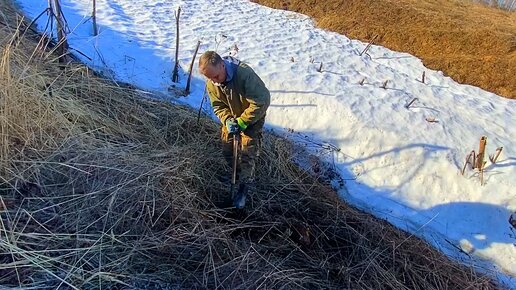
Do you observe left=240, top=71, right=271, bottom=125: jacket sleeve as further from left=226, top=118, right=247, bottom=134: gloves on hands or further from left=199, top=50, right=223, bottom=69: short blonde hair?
left=199, top=50, right=223, bottom=69: short blonde hair

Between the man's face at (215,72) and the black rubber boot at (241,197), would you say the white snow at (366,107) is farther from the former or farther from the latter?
the man's face at (215,72)

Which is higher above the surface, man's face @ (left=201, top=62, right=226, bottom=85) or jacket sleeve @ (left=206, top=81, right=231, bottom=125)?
man's face @ (left=201, top=62, right=226, bottom=85)

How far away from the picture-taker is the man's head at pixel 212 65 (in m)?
3.06

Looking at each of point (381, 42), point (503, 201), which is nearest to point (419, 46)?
point (381, 42)

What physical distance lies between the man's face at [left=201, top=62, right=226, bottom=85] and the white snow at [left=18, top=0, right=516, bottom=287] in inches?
93.1

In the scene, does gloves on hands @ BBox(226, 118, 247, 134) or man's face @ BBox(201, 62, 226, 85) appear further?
gloves on hands @ BBox(226, 118, 247, 134)

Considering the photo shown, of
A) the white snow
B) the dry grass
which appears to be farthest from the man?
A: the dry grass

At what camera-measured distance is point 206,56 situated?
305 centimetres

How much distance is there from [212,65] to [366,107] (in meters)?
3.40

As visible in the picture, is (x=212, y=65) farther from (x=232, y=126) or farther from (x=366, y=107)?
(x=366, y=107)

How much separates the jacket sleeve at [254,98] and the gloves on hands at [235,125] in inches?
1.5

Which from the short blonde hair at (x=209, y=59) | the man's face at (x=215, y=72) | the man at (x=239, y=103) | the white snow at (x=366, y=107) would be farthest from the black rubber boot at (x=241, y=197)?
the white snow at (x=366, y=107)

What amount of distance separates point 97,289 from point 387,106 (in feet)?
14.9

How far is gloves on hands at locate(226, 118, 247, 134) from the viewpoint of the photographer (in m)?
3.46
